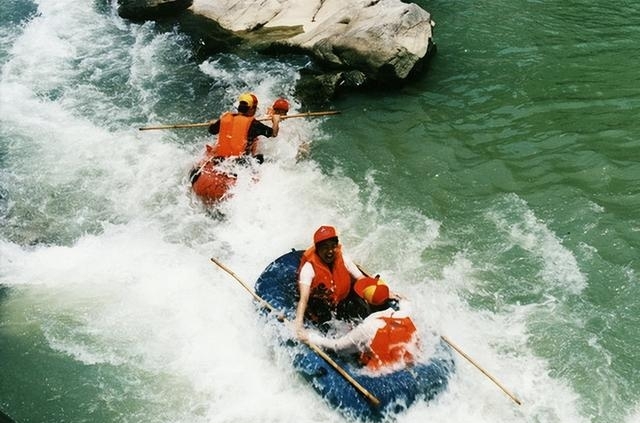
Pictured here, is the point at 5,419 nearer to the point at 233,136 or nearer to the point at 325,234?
the point at 325,234

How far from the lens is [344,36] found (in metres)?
12.4

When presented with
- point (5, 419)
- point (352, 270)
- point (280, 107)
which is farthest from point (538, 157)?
point (5, 419)

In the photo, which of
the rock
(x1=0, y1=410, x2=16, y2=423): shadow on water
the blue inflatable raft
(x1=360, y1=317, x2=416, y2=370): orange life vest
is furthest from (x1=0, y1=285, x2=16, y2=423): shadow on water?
the rock

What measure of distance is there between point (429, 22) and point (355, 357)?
885cm

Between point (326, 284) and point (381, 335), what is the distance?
977 millimetres

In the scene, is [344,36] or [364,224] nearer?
[364,224]

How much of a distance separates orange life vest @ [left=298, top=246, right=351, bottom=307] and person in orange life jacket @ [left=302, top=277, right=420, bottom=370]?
1.62 feet

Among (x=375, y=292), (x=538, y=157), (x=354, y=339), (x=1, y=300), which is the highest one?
(x=375, y=292)

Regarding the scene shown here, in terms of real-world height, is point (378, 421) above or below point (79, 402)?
above

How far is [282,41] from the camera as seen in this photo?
13875 mm

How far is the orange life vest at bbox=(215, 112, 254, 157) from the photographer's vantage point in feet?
29.9

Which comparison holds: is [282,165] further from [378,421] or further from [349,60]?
[378,421]

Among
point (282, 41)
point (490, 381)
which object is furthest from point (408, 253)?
point (282, 41)

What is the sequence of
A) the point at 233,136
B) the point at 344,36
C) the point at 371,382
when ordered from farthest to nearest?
the point at 344,36 → the point at 233,136 → the point at 371,382
